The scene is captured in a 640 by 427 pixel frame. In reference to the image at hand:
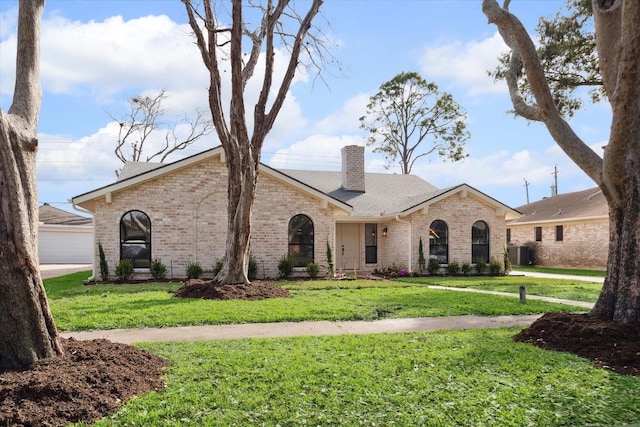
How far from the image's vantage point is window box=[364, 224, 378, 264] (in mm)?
21031

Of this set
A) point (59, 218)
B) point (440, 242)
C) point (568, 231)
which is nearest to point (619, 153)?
point (440, 242)

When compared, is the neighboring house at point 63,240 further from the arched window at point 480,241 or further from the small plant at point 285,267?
the arched window at point 480,241

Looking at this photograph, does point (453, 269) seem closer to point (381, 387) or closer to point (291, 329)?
point (291, 329)

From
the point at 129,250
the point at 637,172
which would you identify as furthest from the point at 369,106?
the point at 637,172

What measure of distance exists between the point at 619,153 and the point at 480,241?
13.8 m

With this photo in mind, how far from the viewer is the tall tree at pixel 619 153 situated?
6141 millimetres

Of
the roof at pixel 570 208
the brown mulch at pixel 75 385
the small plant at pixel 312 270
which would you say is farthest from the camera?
the roof at pixel 570 208

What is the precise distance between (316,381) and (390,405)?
0.84 meters

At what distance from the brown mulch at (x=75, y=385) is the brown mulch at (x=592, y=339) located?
490 cm

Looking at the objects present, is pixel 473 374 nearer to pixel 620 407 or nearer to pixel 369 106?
pixel 620 407

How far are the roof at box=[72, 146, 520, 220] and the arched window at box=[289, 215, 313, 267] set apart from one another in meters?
1.10

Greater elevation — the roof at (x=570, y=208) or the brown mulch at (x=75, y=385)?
the roof at (x=570, y=208)

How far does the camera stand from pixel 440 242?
63.3 feet

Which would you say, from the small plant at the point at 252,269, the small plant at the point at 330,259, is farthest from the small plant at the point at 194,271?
the small plant at the point at 330,259
